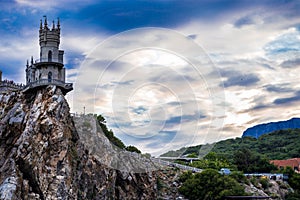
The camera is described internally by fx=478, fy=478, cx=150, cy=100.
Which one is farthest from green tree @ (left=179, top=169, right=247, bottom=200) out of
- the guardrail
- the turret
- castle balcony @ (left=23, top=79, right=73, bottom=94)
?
the turret

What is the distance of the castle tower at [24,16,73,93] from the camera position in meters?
50.4

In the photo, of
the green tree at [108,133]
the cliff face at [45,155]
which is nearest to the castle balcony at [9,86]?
the cliff face at [45,155]

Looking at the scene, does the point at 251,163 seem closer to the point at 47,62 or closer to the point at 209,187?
the point at 209,187

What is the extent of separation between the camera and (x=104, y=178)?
51219 millimetres

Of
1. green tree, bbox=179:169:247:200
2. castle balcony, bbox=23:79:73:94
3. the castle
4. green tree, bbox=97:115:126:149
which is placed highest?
the castle

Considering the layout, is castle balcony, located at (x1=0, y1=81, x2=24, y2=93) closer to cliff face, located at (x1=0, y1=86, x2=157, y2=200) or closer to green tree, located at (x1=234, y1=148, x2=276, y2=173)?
cliff face, located at (x1=0, y1=86, x2=157, y2=200)

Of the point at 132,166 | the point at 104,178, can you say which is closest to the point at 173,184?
the point at 132,166

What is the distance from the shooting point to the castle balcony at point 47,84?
48250 mm

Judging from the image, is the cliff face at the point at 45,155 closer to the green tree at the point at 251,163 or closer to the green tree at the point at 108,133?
the green tree at the point at 108,133

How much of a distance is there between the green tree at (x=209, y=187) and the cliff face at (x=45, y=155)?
507 inches

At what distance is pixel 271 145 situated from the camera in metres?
130

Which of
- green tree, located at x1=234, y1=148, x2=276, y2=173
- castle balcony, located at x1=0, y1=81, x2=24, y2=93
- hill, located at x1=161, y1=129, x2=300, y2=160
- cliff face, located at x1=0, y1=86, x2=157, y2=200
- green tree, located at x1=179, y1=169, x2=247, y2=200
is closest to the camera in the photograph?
cliff face, located at x1=0, y1=86, x2=157, y2=200

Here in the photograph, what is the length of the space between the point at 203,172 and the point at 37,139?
1071 inches

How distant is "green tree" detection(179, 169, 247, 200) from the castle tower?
21547 mm
